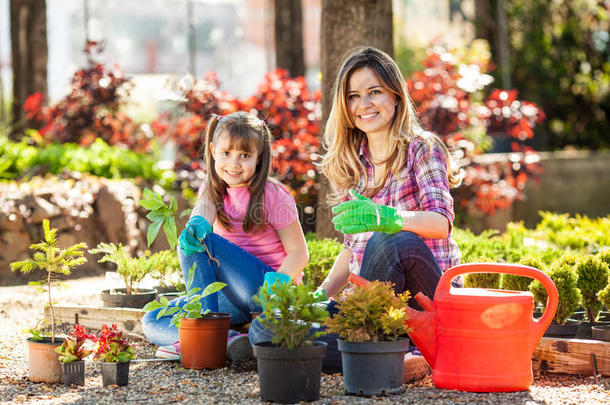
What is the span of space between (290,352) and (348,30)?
2.73 m

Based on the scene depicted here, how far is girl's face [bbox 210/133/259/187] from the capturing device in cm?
306

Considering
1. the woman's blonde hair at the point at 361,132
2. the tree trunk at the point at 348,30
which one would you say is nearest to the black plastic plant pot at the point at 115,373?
the woman's blonde hair at the point at 361,132

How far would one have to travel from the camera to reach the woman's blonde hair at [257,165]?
3062 mm

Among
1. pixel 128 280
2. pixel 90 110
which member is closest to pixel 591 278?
pixel 128 280

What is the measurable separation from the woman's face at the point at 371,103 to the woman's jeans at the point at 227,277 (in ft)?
2.16

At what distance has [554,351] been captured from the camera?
2.71 metres

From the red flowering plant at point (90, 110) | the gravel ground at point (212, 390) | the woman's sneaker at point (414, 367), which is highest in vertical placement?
the red flowering plant at point (90, 110)

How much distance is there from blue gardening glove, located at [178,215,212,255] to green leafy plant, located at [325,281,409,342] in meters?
0.64

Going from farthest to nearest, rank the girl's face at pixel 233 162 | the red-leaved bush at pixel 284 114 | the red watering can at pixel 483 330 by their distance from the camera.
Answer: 1. the red-leaved bush at pixel 284 114
2. the girl's face at pixel 233 162
3. the red watering can at pixel 483 330

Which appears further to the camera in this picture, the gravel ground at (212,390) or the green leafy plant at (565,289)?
the green leafy plant at (565,289)

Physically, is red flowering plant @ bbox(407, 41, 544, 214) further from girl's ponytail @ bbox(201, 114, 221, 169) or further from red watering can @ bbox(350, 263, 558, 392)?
red watering can @ bbox(350, 263, 558, 392)

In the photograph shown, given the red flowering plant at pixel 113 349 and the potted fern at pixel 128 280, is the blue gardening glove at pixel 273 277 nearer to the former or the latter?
the red flowering plant at pixel 113 349

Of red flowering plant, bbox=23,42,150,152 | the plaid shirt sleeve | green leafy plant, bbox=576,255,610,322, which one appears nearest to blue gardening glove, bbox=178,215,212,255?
the plaid shirt sleeve

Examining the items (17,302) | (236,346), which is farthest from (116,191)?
(236,346)
